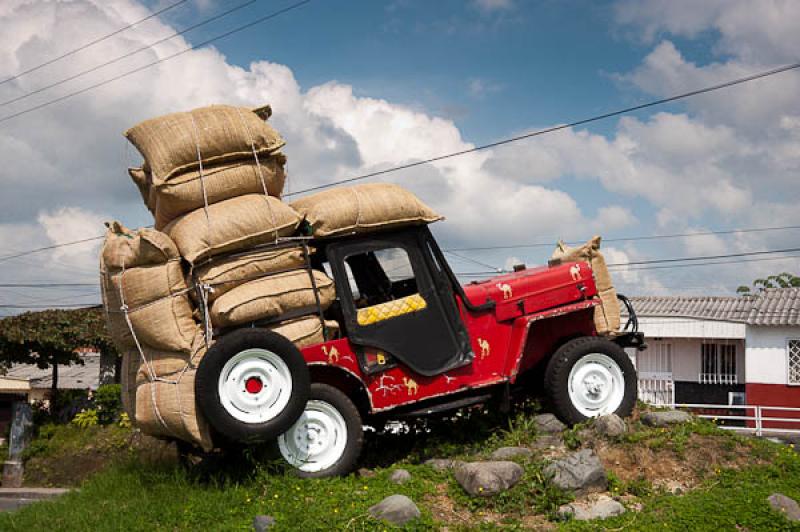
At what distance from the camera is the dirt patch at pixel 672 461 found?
7410 mm

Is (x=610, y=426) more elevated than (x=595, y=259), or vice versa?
Result: (x=595, y=259)

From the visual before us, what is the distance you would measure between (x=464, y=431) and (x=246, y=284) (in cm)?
309

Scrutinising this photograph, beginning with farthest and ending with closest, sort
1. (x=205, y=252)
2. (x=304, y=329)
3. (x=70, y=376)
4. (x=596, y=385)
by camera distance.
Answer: (x=70, y=376), (x=596, y=385), (x=304, y=329), (x=205, y=252)

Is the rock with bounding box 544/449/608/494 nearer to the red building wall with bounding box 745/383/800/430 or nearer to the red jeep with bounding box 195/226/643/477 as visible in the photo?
the red jeep with bounding box 195/226/643/477

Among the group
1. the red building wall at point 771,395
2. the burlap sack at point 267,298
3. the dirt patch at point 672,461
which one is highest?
the burlap sack at point 267,298

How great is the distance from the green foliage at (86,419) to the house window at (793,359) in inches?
A: 722

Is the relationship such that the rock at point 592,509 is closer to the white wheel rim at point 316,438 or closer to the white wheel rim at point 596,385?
the white wheel rim at point 596,385

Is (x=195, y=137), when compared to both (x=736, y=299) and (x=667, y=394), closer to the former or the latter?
(x=667, y=394)

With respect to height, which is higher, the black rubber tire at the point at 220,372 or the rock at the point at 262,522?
the black rubber tire at the point at 220,372

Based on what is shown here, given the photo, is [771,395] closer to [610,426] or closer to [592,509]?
[610,426]

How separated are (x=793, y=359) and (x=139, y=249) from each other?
20036 mm

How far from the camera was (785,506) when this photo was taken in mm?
6699

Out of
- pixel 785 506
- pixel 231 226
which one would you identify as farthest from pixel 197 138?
pixel 785 506

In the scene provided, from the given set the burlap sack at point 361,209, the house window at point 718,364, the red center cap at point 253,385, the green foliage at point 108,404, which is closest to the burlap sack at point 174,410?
the red center cap at point 253,385
